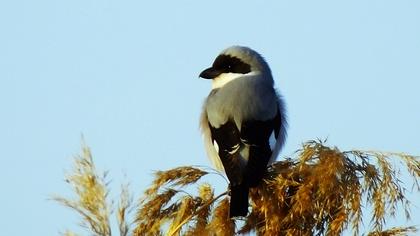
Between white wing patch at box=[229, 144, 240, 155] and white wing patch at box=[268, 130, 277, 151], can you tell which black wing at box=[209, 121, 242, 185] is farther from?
white wing patch at box=[268, 130, 277, 151]

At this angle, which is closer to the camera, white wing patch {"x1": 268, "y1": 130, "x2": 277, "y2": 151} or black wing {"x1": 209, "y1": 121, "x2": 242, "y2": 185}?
black wing {"x1": 209, "y1": 121, "x2": 242, "y2": 185}

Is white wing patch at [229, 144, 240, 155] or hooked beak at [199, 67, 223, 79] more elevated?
hooked beak at [199, 67, 223, 79]

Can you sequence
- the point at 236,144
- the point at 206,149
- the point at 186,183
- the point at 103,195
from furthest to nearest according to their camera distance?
the point at 206,149, the point at 236,144, the point at 186,183, the point at 103,195

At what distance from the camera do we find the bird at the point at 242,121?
5.41 meters

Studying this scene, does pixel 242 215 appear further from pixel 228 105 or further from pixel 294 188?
pixel 228 105

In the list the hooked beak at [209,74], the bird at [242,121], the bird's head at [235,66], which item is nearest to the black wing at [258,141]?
the bird at [242,121]

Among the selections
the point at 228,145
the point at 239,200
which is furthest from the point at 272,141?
the point at 239,200

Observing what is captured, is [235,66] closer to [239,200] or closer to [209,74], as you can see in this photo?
[209,74]

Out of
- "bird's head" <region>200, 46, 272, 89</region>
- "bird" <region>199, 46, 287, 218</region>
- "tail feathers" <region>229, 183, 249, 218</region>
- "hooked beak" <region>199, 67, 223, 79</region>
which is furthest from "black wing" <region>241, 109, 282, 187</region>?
"hooked beak" <region>199, 67, 223, 79</region>

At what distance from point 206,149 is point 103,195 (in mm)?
2641

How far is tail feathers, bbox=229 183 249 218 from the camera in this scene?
13.7 ft

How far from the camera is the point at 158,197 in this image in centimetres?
412

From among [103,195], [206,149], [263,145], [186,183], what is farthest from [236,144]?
[103,195]

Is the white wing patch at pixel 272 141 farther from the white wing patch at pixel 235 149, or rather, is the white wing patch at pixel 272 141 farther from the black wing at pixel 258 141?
the white wing patch at pixel 235 149
